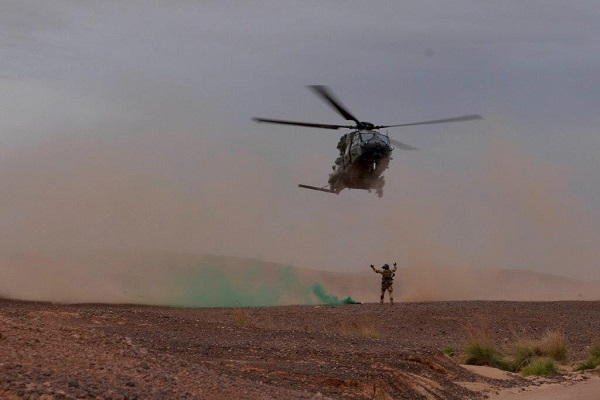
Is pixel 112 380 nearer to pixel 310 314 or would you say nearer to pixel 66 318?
pixel 66 318

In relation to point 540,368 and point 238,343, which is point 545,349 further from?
point 238,343

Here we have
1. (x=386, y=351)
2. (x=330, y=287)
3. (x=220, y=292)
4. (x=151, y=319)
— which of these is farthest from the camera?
(x=330, y=287)

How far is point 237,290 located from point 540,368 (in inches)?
1194

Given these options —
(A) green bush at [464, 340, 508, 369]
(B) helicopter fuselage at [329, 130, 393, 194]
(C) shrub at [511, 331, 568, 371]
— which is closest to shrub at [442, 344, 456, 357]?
(A) green bush at [464, 340, 508, 369]

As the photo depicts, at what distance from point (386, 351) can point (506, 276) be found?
6855 cm

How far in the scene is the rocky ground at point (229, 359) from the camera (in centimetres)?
1180

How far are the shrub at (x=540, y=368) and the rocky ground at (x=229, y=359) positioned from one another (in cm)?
31

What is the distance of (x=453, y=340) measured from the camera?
92.9ft

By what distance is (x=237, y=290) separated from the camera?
51906 mm

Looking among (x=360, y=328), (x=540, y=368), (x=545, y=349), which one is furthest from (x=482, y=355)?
(x=360, y=328)

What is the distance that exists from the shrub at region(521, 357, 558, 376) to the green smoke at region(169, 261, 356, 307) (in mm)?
20234

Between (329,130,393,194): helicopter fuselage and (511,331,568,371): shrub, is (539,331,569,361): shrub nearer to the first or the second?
(511,331,568,371): shrub

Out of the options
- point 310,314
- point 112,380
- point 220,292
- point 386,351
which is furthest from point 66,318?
point 220,292

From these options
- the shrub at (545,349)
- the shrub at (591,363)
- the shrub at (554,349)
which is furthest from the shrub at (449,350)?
the shrub at (591,363)
